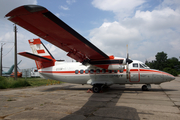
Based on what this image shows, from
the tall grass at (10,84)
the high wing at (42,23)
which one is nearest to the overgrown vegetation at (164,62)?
the tall grass at (10,84)

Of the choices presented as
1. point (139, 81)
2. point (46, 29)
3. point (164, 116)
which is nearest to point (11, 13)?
point (46, 29)

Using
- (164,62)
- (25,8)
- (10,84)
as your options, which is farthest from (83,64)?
(164,62)

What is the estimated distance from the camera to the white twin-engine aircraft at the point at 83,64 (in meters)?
5.92

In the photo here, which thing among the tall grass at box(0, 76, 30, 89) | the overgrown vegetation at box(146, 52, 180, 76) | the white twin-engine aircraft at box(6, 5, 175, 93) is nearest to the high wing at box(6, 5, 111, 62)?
the white twin-engine aircraft at box(6, 5, 175, 93)

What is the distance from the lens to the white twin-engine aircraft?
19.4 ft

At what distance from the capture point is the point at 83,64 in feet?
38.9

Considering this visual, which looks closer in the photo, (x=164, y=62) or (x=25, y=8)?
(x=25, y=8)

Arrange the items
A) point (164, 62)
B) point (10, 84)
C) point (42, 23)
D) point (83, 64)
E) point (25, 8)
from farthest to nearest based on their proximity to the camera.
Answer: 1. point (164, 62)
2. point (10, 84)
3. point (83, 64)
4. point (42, 23)
5. point (25, 8)

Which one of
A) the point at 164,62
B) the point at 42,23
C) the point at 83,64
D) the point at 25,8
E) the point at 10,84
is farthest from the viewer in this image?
the point at 164,62

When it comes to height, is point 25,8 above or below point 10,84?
above

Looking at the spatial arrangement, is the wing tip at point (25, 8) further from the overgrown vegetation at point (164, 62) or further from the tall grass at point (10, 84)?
the overgrown vegetation at point (164, 62)

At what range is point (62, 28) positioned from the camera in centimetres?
540

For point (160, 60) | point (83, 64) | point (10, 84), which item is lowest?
point (10, 84)

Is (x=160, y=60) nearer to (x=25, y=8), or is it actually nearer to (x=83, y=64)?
(x=83, y=64)
